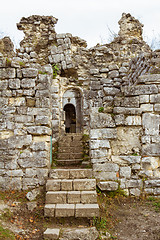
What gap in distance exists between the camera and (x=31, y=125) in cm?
527

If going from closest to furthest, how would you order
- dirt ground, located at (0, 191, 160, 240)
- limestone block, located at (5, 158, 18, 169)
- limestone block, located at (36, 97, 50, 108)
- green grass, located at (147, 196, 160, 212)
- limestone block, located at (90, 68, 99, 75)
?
dirt ground, located at (0, 191, 160, 240) < green grass, located at (147, 196, 160, 212) < limestone block, located at (5, 158, 18, 169) < limestone block, located at (36, 97, 50, 108) < limestone block, located at (90, 68, 99, 75)

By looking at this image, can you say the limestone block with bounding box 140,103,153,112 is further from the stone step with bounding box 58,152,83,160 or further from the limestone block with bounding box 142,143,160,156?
the stone step with bounding box 58,152,83,160

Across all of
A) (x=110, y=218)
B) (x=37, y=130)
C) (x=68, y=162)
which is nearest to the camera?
(x=110, y=218)

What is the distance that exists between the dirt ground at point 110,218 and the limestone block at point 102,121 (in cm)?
172

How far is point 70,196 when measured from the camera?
4418mm

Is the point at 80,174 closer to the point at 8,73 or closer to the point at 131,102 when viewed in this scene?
the point at 131,102

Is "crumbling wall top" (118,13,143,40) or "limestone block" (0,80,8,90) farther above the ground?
"crumbling wall top" (118,13,143,40)

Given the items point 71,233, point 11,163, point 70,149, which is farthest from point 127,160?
point 70,149

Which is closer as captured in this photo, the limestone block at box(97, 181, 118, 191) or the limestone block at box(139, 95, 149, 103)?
the limestone block at box(97, 181, 118, 191)

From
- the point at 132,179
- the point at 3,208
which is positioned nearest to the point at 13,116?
the point at 3,208

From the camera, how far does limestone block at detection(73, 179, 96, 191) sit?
185 inches

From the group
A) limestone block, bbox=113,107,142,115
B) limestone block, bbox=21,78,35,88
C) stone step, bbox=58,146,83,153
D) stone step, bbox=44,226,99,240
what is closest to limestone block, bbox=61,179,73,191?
stone step, bbox=44,226,99,240

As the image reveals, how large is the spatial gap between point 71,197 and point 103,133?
5.93 ft

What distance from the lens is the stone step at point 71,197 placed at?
4387mm
